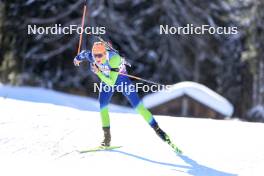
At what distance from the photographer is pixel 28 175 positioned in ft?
27.4

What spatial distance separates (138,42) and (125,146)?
17760 mm

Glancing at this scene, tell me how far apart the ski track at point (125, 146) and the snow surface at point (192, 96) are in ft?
Result: 16.8

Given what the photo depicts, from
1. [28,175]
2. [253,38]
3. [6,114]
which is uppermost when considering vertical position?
[253,38]

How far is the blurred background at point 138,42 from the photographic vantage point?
2592 centimetres

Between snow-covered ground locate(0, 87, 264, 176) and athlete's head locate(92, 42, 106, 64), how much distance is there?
4.44 feet

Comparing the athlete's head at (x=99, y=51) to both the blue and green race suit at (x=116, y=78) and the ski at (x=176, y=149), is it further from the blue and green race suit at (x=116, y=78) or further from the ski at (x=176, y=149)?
the ski at (x=176, y=149)

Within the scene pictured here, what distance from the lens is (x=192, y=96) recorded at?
56.7 feet

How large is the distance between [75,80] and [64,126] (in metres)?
15.9

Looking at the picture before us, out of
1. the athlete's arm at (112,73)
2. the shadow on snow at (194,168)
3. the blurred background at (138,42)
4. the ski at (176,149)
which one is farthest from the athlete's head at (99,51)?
the blurred background at (138,42)

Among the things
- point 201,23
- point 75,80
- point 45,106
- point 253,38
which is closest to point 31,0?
point 75,80

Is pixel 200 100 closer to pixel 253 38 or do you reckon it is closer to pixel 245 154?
pixel 245 154
